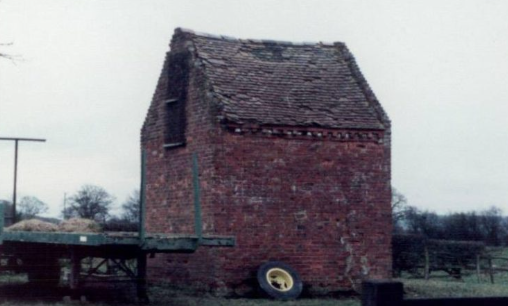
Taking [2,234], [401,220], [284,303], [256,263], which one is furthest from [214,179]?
[401,220]

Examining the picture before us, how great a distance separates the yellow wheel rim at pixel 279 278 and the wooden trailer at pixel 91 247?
10.8 feet

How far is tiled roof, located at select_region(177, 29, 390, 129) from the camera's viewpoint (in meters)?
19.6

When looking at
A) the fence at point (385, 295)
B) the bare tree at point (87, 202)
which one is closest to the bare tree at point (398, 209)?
the bare tree at point (87, 202)

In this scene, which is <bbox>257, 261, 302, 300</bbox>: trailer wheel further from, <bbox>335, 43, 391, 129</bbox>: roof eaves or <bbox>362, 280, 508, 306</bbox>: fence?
<bbox>362, 280, 508, 306</bbox>: fence

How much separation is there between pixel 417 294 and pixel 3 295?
31.1 ft

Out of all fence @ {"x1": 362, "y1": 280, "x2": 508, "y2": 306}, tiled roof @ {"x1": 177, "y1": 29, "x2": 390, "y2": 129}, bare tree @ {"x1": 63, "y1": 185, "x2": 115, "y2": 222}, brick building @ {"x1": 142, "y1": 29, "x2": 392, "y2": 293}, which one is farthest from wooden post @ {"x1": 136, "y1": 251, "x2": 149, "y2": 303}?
bare tree @ {"x1": 63, "y1": 185, "x2": 115, "y2": 222}

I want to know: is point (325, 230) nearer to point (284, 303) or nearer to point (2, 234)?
point (284, 303)

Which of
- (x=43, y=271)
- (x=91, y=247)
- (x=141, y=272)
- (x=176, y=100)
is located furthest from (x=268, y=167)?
(x=43, y=271)

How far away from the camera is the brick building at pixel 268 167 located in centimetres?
1894

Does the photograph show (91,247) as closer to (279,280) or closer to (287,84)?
(279,280)

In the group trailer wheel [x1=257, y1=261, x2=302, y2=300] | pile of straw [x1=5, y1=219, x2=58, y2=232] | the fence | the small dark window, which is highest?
the small dark window

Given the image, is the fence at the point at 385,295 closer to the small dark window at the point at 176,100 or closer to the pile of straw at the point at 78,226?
the pile of straw at the point at 78,226

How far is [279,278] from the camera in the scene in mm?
18922

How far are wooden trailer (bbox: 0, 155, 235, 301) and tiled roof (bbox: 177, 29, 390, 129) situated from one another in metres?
4.58
